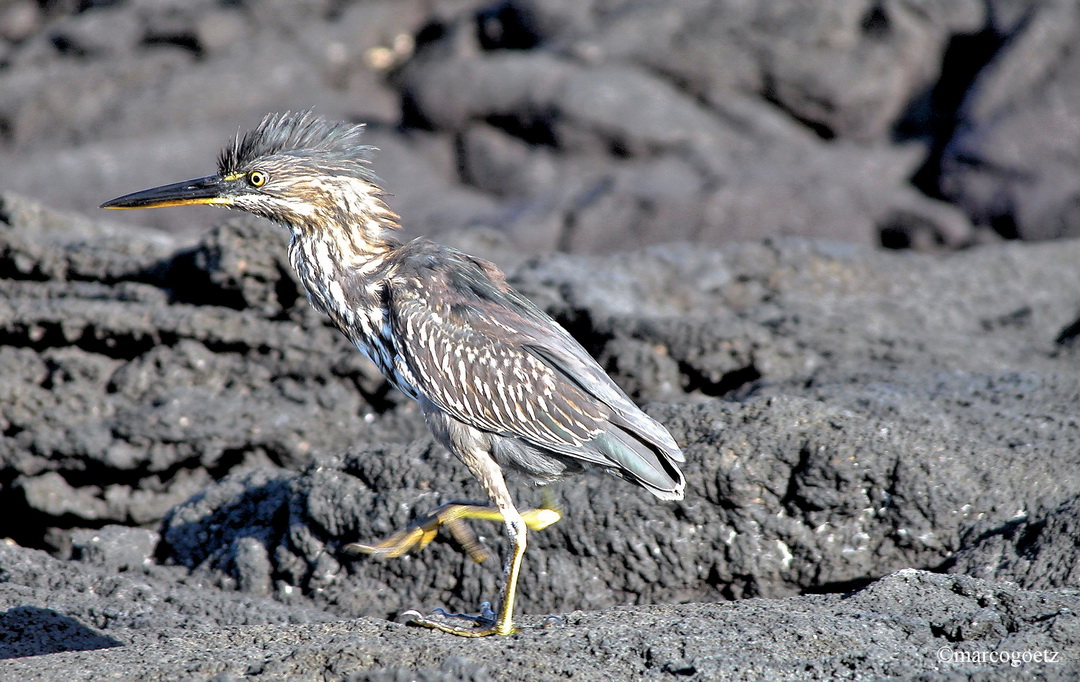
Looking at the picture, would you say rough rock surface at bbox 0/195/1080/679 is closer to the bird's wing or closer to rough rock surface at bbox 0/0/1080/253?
the bird's wing

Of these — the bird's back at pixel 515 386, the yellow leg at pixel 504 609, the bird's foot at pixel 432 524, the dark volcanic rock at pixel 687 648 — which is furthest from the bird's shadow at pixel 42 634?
the bird's back at pixel 515 386

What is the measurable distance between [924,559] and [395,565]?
241 cm

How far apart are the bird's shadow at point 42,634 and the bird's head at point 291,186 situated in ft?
6.03

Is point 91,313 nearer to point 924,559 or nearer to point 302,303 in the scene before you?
point 302,303

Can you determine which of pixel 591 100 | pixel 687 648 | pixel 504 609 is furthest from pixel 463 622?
pixel 591 100

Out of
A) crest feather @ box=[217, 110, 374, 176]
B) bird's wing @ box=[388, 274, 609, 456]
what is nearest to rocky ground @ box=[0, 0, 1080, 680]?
bird's wing @ box=[388, 274, 609, 456]

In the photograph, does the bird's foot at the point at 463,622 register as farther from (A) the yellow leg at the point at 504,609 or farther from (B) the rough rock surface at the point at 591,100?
(B) the rough rock surface at the point at 591,100

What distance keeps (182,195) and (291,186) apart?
527mm

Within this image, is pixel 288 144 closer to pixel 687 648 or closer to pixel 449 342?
pixel 449 342

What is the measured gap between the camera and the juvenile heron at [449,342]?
4.28 metres

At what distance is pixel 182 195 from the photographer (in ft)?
15.7

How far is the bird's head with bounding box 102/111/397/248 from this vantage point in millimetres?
4746

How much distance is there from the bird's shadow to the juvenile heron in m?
1.15

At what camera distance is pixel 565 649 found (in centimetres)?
347
